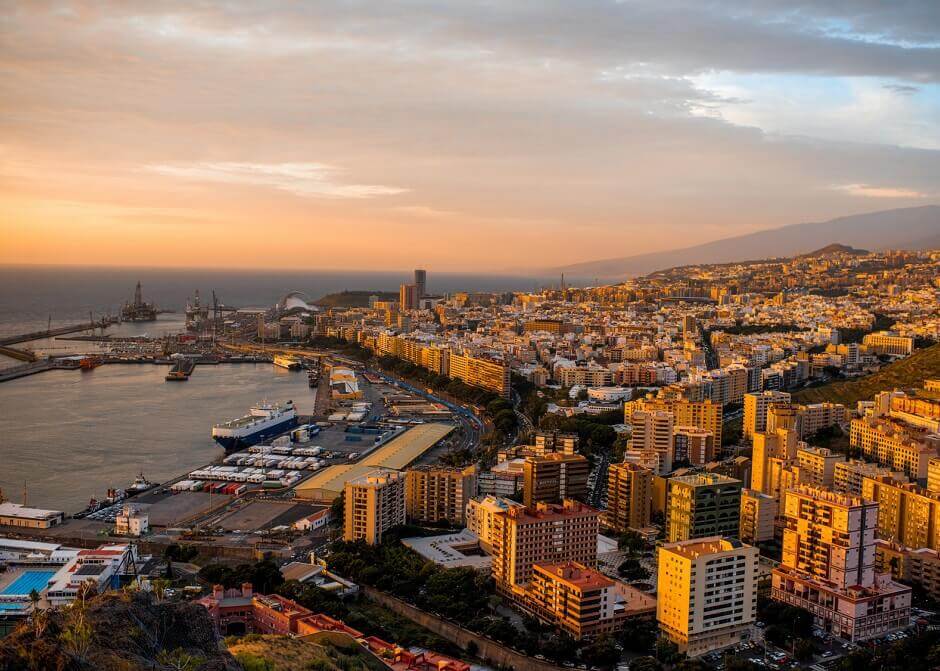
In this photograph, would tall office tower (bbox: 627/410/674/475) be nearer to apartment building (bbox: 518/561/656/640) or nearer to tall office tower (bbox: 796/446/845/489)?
tall office tower (bbox: 796/446/845/489)

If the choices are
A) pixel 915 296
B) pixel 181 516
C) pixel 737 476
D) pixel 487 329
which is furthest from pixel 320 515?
pixel 915 296

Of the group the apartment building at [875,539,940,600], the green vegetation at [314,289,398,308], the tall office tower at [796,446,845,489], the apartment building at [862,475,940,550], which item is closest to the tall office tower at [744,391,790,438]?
the tall office tower at [796,446,845,489]

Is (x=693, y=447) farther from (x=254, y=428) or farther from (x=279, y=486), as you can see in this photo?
(x=254, y=428)

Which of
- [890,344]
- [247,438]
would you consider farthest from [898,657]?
[890,344]

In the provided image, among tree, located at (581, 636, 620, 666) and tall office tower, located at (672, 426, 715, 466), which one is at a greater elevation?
tall office tower, located at (672, 426, 715, 466)

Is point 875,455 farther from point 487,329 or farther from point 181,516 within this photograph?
point 487,329

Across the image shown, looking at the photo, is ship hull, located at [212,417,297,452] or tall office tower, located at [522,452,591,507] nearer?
tall office tower, located at [522,452,591,507]
